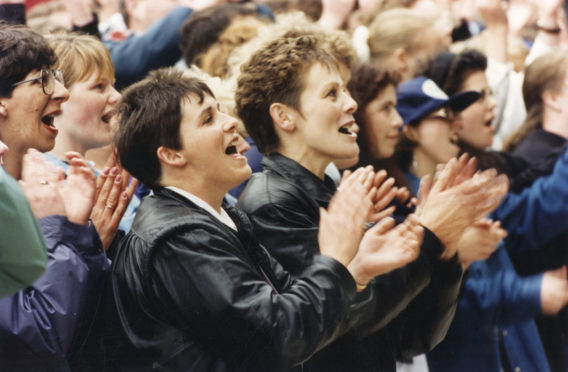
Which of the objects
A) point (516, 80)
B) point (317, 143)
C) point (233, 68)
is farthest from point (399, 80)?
point (516, 80)

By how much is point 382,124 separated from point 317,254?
0.86 meters

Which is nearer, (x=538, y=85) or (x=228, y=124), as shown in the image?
(x=228, y=124)

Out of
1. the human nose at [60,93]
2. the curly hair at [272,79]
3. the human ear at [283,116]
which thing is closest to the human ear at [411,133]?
the curly hair at [272,79]

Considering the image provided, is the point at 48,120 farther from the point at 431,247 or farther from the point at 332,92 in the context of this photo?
the point at 431,247

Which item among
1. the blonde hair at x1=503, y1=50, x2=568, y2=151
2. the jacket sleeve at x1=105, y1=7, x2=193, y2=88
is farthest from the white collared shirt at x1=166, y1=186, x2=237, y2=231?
the blonde hair at x1=503, y1=50, x2=568, y2=151

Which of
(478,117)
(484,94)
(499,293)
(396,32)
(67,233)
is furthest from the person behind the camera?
(396,32)

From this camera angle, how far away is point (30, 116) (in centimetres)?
197

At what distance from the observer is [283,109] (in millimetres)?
2266

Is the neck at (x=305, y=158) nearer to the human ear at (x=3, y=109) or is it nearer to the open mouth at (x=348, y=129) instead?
the open mouth at (x=348, y=129)

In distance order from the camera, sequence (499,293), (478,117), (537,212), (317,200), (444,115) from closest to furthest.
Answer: (317,200) < (499,293) < (537,212) < (444,115) < (478,117)

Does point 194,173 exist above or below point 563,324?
above

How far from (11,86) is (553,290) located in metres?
1.68

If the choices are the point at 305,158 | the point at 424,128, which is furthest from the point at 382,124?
the point at 305,158

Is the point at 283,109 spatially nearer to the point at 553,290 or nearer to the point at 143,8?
the point at 553,290
